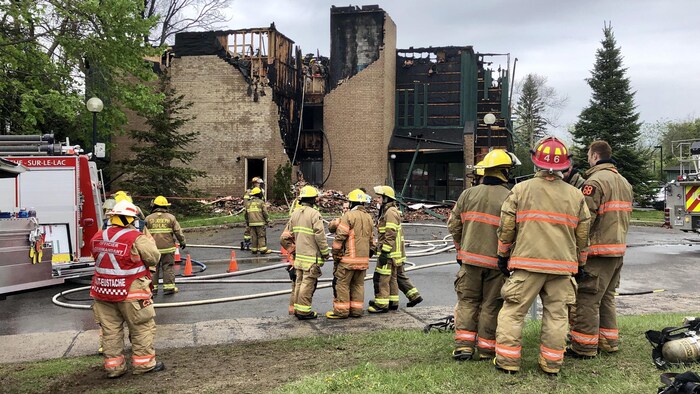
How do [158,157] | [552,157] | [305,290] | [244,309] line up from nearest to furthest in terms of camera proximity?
[552,157] → [305,290] → [244,309] → [158,157]

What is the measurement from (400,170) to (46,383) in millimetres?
25960

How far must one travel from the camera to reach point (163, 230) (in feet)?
30.5

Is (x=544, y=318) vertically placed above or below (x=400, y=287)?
above

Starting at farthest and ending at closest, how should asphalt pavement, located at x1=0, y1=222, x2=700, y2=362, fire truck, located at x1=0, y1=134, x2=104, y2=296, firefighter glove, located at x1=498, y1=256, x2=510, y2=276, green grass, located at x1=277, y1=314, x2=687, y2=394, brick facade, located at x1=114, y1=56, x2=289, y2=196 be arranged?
brick facade, located at x1=114, y1=56, x2=289, y2=196 → fire truck, located at x1=0, y1=134, x2=104, y2=296 → asphalt pavement, located at x1=0, y1=222, x2=700, y2=362 → firefighter glove, located at x1=498, y1=256, x2=510, y2=276 → green grass, located at x1=277, y1=314, x2=687, y2=394

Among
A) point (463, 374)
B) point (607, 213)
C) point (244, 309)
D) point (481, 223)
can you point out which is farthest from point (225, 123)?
point (463, 374)

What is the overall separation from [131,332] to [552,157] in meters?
4.09

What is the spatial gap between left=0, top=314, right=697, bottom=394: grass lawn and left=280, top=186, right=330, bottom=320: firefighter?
1145 mm

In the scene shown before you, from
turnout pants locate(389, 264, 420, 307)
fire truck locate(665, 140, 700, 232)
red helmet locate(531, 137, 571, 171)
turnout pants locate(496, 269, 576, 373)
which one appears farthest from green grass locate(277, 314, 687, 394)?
fire truck locate(665, 140, 700, 232)

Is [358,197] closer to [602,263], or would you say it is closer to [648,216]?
[602,263]

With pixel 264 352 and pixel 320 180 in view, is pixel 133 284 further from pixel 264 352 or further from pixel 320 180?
pixel 320 180

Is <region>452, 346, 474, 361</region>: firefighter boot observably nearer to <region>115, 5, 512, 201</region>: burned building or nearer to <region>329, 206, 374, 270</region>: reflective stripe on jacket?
<region>329, 206, 374, 270</region>: reflective stripe on jacket

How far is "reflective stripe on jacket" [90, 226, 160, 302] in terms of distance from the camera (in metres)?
5.25

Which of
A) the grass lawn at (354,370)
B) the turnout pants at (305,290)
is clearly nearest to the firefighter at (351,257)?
the turnout pants at (305,290)

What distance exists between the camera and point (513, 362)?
4.41m
